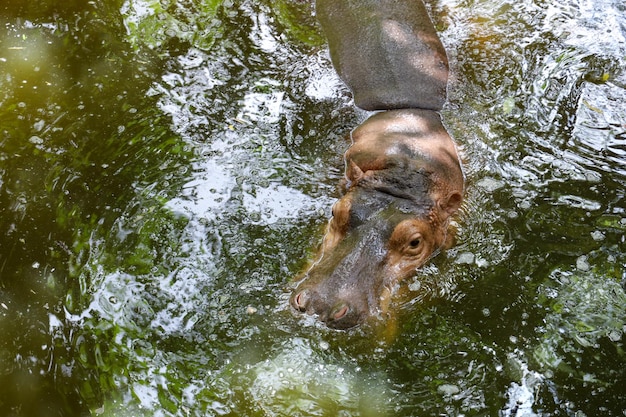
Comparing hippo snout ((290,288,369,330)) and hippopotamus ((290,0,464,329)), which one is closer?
hippo snout ((290,288,369,330))

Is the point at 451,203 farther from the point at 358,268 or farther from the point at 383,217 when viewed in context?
the point at 358,268

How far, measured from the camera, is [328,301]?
4418 millimetres

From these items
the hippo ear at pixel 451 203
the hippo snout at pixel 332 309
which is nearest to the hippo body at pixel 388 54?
the hippo ear at pixel 451 203

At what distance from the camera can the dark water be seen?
14.8 ft

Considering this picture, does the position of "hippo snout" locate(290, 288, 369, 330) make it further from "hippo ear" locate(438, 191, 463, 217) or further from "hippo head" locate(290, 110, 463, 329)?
"hippo ear" locate(438, 191, 463, 217)

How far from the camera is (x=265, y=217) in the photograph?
5.59 m

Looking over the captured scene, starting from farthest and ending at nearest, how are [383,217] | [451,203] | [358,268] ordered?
[451,203] < [383,217] < [358,268]

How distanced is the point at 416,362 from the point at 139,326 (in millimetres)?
1905

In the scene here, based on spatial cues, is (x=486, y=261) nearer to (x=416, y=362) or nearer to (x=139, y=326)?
(x=416, y=362)

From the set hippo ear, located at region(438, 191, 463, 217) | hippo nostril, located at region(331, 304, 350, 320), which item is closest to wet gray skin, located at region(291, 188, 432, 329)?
hippo nostril, located at region(331, 304, 350, 320)

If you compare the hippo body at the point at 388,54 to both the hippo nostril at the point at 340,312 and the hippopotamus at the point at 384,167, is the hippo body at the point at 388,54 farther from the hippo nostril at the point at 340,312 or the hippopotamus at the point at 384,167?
the hippo nostril at the point at 340,312

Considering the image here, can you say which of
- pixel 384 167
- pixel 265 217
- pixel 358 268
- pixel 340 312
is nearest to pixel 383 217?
pixel 358 268

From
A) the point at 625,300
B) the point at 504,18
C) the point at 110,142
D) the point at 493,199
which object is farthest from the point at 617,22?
the point at 110,142

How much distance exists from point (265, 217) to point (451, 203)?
1471mm
